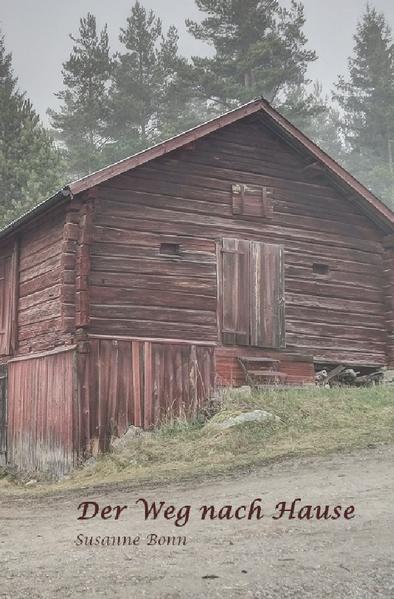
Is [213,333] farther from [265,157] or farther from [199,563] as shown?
[199,563]

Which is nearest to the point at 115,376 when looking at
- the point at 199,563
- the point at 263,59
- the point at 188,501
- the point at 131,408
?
the point at 131,408

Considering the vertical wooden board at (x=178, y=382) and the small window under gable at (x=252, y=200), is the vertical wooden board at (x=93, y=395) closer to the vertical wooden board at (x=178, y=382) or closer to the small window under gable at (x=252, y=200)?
the vertical wooden board at (x=178, y=382)

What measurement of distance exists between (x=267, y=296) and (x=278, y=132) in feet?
13.7

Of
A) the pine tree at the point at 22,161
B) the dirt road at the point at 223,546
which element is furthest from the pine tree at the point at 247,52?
the dirt road at the point at 223,546

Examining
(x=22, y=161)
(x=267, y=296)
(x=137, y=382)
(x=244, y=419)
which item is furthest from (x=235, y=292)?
(x=22, y=161)

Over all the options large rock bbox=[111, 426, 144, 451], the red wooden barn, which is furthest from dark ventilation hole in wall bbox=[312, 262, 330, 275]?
large rock bbox=[111, 426, 144, 451]

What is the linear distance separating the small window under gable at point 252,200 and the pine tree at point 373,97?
36.6 metres

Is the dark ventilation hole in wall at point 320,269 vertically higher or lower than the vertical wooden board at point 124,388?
higher

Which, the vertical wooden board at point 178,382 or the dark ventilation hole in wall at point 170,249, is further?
the dark ventilation hole in wall at point 170,249

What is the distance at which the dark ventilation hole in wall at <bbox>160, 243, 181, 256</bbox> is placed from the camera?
54.3ft

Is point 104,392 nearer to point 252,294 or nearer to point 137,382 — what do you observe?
point 137,382

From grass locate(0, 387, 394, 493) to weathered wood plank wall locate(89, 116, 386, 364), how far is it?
8.08 feet

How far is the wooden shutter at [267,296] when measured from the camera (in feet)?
56.5

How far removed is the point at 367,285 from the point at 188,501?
11.1 meters
